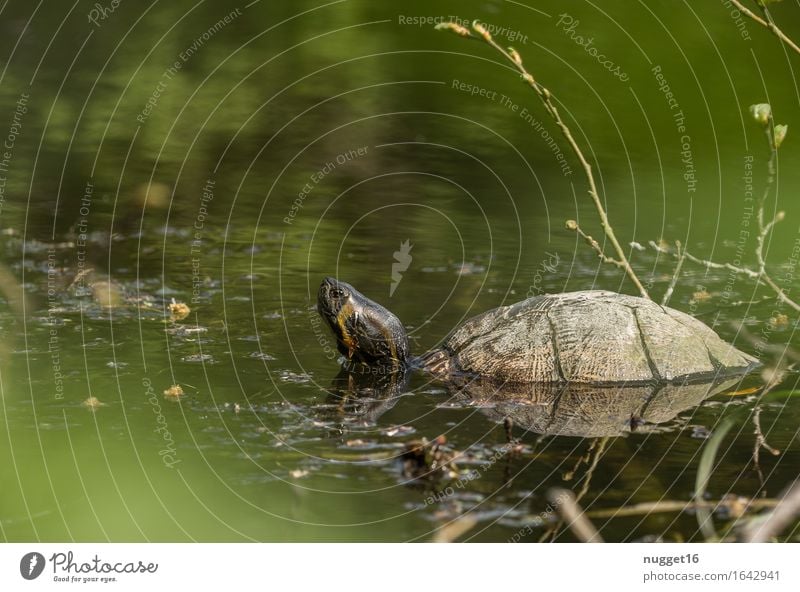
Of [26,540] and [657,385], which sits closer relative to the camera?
[26,540]

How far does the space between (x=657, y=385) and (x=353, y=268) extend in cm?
283

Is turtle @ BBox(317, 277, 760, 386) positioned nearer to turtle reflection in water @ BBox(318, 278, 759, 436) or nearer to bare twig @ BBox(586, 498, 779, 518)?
turtle reflection in water @ BBox(318, 278, 759, 436)

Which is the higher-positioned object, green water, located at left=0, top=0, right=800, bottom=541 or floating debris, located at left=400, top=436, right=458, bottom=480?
green water, located at left=0, top=0, right=800, bottom=541

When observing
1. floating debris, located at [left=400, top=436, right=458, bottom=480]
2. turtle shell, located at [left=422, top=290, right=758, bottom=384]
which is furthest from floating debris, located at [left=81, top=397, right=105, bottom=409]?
turtle shell, located at [left=422, top=290, right=758, bottom=384]

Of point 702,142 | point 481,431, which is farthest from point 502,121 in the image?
point 481,431

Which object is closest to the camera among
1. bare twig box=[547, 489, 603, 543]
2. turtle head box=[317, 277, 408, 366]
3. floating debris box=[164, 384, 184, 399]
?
bare twig box=[547, 489, 603, 543]

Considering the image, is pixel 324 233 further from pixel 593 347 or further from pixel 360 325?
pixel 593 347

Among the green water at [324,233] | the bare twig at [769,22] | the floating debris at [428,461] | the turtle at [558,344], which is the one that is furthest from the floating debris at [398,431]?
the bare twig at [769,22]

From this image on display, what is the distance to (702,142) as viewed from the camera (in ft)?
34.1

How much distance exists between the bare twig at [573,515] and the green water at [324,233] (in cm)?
7

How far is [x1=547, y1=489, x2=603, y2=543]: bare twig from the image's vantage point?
3686 millimetres

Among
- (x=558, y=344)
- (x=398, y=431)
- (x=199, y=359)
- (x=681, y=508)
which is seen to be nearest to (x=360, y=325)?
(x=199, y=359)

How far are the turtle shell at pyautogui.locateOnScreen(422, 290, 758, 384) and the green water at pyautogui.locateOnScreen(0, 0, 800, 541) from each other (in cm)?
35
